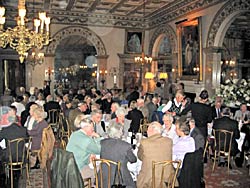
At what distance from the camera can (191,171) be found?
385 centimetres

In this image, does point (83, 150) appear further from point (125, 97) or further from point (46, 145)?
point (125, 97)

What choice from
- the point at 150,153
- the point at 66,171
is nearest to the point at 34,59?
the point at 66,171

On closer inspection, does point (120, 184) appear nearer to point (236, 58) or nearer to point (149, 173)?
point (149, 173)

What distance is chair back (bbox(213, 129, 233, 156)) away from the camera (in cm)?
573

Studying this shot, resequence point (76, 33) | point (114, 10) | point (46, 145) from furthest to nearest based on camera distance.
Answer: point (76, 33)
point (114, 10)
point (46, 145)

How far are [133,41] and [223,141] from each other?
10940 mm

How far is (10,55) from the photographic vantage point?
551 inches

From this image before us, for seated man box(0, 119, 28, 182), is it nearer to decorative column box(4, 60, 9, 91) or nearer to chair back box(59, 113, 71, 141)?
chair back box(59, 113, 71, 141)

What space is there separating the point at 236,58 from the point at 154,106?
11954 mm

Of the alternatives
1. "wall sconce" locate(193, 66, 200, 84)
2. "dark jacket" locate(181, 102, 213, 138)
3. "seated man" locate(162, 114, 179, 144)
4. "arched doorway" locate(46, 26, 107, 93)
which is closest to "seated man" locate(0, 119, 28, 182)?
"seated man" locate(162, 114, 179, 144)

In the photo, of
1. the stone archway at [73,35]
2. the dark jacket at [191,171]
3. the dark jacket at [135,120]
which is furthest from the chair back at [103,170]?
the stone archway at [73,35]

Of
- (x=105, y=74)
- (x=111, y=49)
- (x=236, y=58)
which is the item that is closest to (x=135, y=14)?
(x=111, y=49)

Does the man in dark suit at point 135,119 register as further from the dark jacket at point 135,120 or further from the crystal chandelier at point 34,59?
the crystal chandelier at point 34,59

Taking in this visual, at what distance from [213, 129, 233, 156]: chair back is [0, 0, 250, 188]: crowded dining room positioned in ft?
0.06
